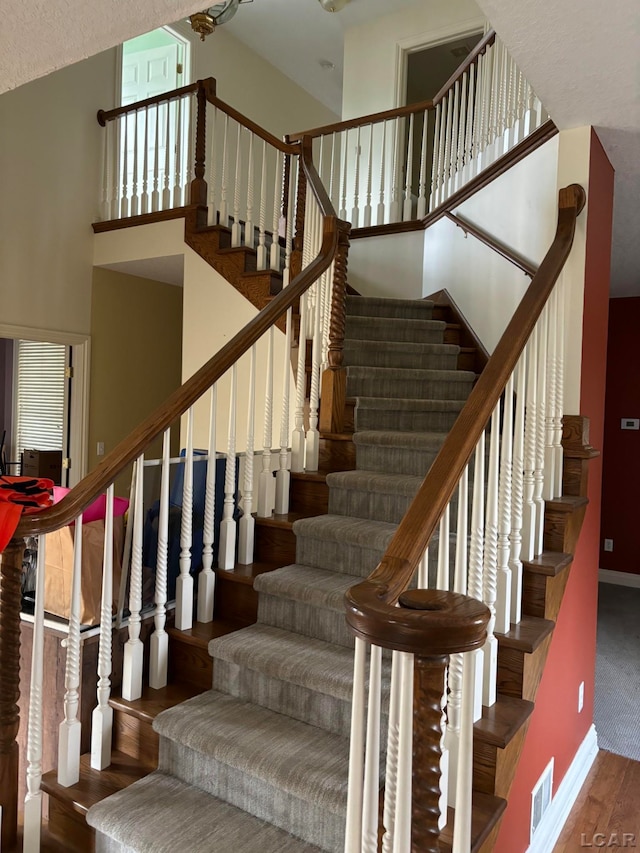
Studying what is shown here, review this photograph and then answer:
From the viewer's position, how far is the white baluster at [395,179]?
5383mm

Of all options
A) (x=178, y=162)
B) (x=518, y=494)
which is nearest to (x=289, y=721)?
(x=518, y=494)

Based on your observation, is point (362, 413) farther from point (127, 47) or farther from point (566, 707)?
point (127, 47)

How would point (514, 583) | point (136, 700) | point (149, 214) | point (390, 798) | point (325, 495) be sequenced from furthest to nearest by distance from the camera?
point (149, 214), point (325, 495), point (136, 700), point (514, 583), point (390, 798)

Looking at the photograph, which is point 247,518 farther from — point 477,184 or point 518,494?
point 477,184

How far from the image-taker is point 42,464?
19.2ft

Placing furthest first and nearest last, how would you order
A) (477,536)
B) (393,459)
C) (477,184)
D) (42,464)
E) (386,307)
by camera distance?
(42,464), (386,307), (477,184), (393,459), (477,536)

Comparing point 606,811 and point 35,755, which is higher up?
point 35,755

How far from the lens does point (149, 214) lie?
510cm

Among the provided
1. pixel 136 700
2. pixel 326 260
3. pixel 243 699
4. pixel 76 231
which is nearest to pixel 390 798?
pixel 243 699

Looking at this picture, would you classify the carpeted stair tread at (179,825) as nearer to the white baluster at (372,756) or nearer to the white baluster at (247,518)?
the white baluster at (372,756)

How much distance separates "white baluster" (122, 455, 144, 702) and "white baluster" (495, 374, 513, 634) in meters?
1.19

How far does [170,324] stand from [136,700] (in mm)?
4673

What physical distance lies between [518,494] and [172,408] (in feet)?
3.98

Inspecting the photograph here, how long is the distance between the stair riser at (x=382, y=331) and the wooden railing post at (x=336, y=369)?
0.98 metres
